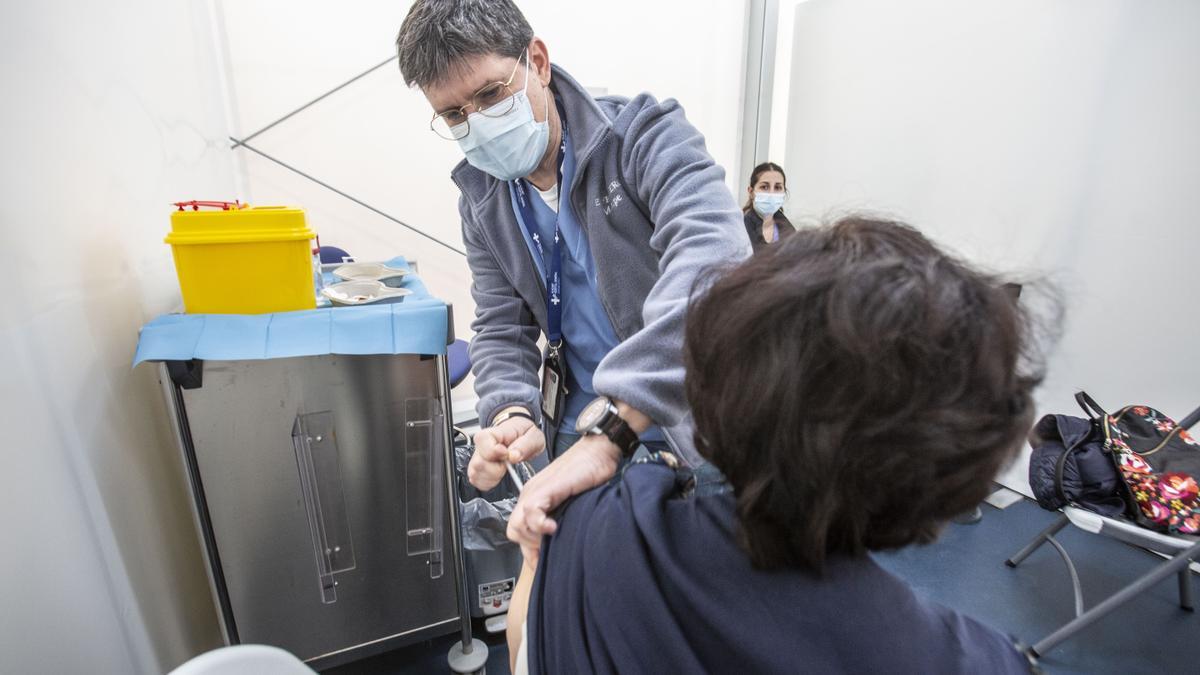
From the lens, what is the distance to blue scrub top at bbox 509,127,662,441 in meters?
1.05

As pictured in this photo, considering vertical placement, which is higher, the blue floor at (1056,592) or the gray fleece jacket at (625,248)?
the gray fleece jacket at (625,248)

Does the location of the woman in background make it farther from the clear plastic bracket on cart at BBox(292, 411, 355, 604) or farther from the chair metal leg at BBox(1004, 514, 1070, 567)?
the clear plastic bracket on cart at BBox(292, 411, 355, 604)

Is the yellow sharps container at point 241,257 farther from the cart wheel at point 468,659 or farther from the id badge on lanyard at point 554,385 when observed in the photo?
the cart wheel at point 468,659

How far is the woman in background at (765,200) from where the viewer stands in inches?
106

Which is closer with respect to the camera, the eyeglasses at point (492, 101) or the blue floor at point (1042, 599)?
the eyeglasses at point (492, 101)

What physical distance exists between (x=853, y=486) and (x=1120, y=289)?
227 cm

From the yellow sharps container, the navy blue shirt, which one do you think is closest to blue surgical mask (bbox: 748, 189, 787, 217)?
the yellow sharps container

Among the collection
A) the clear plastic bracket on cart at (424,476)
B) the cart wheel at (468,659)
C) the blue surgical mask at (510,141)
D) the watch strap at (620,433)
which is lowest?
the cart wheel at (468,659)

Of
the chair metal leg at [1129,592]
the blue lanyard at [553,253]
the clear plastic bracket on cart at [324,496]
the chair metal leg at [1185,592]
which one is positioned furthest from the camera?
the chair metal leg at [1185,592]

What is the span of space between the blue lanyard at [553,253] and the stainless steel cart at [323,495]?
0.92 ft

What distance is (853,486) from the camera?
0.44 m

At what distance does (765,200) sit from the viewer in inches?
106

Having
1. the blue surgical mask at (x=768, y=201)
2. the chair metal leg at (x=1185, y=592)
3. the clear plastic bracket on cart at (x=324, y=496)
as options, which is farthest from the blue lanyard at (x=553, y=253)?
the chair metal leg at (x=1185, y=592)

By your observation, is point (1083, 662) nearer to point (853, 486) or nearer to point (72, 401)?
point (853, 486)
